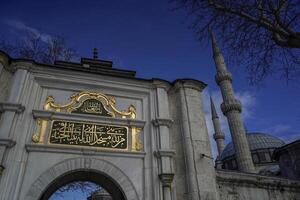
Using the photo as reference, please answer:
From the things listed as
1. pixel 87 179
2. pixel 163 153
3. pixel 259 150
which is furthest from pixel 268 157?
pixel 87 179

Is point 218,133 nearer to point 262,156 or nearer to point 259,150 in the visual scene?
point 259,150

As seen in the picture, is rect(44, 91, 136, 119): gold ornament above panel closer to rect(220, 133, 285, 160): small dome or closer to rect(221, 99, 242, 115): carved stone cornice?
rect(221, 99, 242, 115): carved stone cornice

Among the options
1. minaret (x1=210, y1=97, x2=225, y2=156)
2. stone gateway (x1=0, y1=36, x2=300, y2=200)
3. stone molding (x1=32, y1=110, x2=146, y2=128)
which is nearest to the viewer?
stone gateway (x1=0, y1=36, x2=300, y2=200)

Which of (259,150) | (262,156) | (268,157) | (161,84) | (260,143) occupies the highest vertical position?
(260,143)

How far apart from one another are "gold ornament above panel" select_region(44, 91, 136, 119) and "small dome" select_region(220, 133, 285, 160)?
82.3 ft

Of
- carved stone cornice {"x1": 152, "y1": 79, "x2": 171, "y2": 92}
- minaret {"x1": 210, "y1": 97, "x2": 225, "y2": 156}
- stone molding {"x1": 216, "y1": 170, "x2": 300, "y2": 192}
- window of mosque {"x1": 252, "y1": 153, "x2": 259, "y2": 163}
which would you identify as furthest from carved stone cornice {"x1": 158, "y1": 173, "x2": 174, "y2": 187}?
minaret {"x1": 210, "y1": 97, "x2": 225, "y2": 156}

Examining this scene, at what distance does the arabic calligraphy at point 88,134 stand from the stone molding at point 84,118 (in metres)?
0.12

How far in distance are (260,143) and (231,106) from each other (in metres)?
11.1

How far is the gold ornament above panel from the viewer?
640cm

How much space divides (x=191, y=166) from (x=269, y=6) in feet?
12.8

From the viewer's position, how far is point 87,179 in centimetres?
652

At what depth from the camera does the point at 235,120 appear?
21844 millimetres

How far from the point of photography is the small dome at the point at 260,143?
96.6 feet

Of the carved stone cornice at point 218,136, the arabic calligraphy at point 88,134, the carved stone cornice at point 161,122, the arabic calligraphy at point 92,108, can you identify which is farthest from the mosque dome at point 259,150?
the arabic calligraphy at point 92,108
